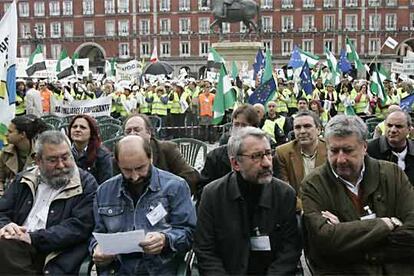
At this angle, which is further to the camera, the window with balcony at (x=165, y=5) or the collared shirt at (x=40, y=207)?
the window with balcony at (x=165, y=5)

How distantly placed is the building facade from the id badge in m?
63.8

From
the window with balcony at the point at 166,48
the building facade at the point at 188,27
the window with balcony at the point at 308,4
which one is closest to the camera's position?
the building facade at the point at 188,27

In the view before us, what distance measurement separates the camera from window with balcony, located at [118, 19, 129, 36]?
73938 mm

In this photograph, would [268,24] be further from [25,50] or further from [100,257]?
[100,257]

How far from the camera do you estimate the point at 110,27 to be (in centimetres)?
7481

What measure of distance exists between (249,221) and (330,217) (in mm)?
513

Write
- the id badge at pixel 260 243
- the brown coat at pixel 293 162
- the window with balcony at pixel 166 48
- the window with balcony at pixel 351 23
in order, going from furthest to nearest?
the window with balcony at pixel 166 48 → the window with balcony at pixel 351 23 → the brown coat at pixel 293 162 → the id badge at pixel 260 243

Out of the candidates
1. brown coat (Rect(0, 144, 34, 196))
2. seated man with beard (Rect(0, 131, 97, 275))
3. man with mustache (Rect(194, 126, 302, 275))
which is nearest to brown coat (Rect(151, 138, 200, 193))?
brown coat (Rect(0, 144, 34, 196))

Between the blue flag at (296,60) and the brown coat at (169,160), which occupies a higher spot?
the blue flag at (296,60)

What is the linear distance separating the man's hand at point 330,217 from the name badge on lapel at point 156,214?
3.34 feet

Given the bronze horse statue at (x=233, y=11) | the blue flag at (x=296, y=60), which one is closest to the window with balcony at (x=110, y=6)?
the bronze horse statue at (x=233, y=11)

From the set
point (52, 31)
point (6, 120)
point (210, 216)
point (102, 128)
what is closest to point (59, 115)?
point (102, 128)

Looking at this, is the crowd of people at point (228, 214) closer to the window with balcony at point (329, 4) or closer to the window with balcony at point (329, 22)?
the window with balcony at point (329, 22)

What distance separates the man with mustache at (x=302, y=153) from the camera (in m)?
5.58
